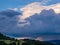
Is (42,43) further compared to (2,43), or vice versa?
(42,43)

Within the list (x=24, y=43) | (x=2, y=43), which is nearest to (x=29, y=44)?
(x=24, y=43)

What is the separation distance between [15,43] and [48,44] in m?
42.1

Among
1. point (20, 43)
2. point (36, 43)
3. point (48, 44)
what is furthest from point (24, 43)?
point (48, 44)

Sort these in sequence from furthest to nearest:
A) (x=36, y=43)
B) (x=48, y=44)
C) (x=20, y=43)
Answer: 1. (x=48, y=44)
2. (x=36, y=43)
3. (x=20, y=43)

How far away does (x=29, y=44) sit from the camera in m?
142

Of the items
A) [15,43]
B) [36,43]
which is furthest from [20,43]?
[36,43]

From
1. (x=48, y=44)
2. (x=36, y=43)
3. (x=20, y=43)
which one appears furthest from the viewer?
(x=48, y=44)

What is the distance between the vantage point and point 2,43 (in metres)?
136

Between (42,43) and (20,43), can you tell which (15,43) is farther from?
(42,43)

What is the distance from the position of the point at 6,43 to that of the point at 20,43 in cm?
840

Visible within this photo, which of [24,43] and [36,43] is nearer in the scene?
[24,43]

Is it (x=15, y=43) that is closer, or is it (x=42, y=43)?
(x=15, y=43)

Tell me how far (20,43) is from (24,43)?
3.55 m

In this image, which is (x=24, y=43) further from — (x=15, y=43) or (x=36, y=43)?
(x=36, y=43)
